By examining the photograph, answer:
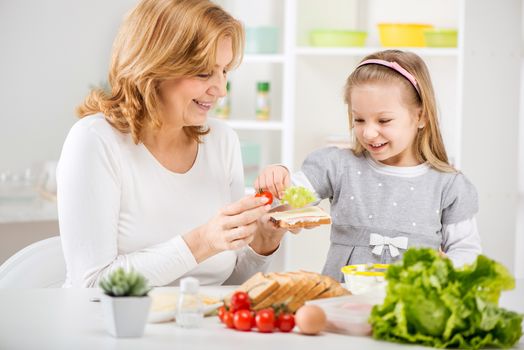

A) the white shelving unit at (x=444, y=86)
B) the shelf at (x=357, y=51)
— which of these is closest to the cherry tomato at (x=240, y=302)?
the white shelving unit at (x=444, y=86)

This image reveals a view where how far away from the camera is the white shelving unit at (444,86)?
3617 mm

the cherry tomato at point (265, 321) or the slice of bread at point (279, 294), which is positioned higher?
the slice of bread at point (279, 294)

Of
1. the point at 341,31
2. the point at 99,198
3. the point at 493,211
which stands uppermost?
the point at 341,31

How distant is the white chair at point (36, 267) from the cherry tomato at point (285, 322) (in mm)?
863

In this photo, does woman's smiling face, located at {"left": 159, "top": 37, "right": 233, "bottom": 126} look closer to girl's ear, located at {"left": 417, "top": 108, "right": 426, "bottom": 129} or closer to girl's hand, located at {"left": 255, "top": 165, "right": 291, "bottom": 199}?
girl's hand, located at {"left": 255, "top": 165, "right": 291, "bottom": 199}

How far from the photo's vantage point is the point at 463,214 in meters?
2.34

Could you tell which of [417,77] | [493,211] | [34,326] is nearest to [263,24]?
[493,211]

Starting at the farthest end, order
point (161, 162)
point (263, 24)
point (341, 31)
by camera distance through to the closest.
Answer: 1. point (263, 24)
2. point (341, 31)
3. point (161, 162)

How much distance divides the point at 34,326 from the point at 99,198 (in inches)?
21.8

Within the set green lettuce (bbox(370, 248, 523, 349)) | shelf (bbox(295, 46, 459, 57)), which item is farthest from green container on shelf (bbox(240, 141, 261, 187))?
green lettuce (bbox(370, 248, 523, 349))

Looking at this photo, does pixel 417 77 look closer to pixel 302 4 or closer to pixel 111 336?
→ pixel 111 336

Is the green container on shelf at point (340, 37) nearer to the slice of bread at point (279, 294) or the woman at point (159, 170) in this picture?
Answer: the woman at point (159, 170)

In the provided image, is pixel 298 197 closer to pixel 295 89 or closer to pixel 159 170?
pixel 159 170

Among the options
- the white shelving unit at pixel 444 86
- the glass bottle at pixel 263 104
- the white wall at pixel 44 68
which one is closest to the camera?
the white shelving unit at pixel 444 86
